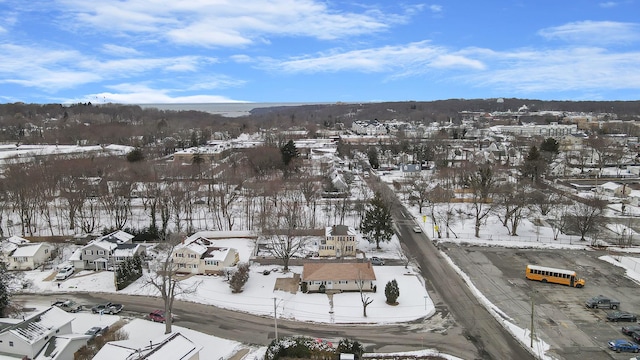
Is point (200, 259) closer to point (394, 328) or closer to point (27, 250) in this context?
point (27, 250)

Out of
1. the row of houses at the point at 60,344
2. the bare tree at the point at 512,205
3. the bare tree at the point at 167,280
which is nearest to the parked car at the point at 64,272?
the bare tree at the point at 167,280

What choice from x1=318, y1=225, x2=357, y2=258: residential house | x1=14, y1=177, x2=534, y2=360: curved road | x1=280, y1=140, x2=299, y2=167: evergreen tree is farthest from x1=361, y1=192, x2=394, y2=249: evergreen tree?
x1=280, y1=140, x2=299, y2=167: evergreen tree

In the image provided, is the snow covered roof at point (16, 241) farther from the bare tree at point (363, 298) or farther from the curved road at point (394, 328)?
the bare tree at point (363, 298)

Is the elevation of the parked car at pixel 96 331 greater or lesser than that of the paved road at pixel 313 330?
greater

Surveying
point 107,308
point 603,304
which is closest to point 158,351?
point 107,308

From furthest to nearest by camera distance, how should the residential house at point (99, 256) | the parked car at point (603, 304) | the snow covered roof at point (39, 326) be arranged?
1. the residential house at point (99, 256)
2. the parked car at point (603, 304)
3. the snow covered roof at point (39, 326)

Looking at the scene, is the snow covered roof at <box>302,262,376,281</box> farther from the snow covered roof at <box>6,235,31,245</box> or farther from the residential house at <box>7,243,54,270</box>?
the snow covered roof at <box>6,235,31,245</box>
